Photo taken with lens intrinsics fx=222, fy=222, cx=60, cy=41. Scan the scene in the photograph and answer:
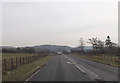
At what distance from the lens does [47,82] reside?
40.6 ft

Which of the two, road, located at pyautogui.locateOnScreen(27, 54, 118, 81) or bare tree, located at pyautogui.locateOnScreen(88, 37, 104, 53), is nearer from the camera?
road, located at pyautogui.locateOnScreen(27, 54, 118, 81)

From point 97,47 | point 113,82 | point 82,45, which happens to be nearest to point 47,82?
point 113,82

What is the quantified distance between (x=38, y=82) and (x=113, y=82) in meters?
4.25

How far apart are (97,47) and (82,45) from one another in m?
44.6

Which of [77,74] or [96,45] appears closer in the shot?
[77,74]

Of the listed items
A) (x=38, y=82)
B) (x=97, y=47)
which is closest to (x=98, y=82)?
(x=38, y=82)

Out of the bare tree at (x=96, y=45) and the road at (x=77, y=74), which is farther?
the bare tree at (x=96, y=45)

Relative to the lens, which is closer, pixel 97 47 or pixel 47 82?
pixel 47 82

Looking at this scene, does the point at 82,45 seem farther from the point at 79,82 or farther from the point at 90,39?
the point at 79,82

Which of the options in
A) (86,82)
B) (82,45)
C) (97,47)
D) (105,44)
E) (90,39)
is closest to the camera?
(86,82)

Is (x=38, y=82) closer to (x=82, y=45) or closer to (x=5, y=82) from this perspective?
(x=5, y=82)

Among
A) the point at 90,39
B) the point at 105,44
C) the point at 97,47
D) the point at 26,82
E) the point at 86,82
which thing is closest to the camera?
the point at 86,82

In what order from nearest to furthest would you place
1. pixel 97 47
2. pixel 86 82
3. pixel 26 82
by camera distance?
pixel 86 82, pixel 26 82, pixel 97 47

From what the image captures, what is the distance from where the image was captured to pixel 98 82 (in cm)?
1231
